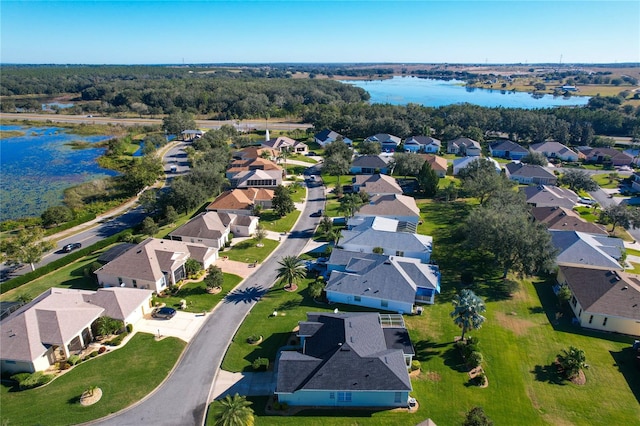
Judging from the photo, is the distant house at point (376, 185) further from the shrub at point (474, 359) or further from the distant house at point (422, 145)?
the shrub at point (474, 359)

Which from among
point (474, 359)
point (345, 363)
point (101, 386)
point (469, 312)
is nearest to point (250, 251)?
point (101, 386)

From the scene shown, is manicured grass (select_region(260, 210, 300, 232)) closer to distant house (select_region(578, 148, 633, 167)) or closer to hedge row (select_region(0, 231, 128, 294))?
hedge row (select_region(0, 231, 128, 294))

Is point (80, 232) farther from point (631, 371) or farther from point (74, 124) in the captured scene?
point (74, 124)

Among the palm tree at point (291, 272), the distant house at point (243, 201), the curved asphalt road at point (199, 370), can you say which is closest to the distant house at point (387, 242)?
the palm tree at point (291, 272)

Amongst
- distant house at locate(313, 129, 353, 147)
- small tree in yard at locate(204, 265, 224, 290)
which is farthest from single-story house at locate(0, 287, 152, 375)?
distant house at locate(313, 129, 353, 147)

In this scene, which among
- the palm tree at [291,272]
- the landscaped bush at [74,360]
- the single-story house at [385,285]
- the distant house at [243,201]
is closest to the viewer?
the landscaped bush at [74,360]

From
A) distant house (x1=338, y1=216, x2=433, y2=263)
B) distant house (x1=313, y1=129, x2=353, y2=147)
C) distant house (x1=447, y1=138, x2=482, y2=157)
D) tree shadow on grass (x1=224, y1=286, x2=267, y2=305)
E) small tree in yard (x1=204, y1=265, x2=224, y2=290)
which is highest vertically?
distant house (x1=313, y1=129, x2=353, y2=147)

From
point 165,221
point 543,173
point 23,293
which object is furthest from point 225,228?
point 543,173
